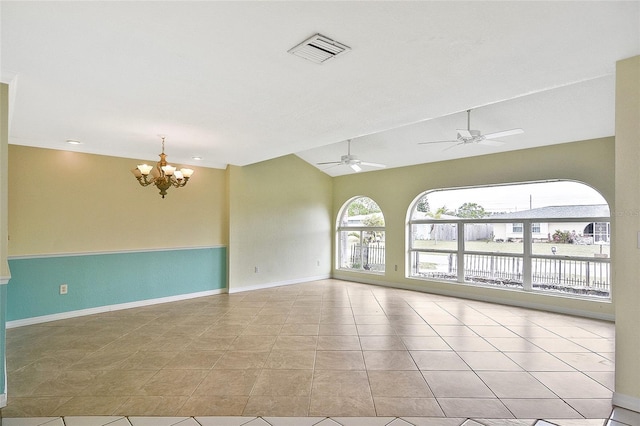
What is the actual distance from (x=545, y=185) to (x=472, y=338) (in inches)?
123

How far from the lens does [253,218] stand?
22.6ft

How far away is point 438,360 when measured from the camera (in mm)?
3375

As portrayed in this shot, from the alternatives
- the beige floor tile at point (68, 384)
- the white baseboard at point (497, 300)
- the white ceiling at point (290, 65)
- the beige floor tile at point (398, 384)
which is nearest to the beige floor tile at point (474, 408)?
the beige floor tile at point (398, 384)

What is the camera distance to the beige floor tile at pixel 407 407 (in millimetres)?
2428

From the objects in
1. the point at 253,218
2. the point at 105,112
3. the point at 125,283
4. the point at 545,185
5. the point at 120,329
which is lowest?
the point at 120,329

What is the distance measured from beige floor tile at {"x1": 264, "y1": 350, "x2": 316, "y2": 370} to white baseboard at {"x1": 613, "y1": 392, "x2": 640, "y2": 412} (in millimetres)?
2413

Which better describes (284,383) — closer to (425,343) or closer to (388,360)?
(388,360)

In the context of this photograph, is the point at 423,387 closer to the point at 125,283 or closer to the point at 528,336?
the point at 528,336

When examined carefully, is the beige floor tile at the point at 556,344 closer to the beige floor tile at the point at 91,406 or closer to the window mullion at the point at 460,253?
the window mullion at the point at 460,253

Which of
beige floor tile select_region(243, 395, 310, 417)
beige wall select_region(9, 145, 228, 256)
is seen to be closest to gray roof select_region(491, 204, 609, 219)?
beige floor tile select_region(243, 395, 310, 417)

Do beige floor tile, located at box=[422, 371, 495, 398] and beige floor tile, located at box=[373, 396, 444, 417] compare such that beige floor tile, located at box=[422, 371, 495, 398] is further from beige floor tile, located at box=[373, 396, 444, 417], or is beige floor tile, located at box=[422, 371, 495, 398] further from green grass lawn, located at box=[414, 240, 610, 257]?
green grass lawn, located at box=[414, 240, 610, 257]

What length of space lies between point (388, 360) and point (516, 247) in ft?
12.6

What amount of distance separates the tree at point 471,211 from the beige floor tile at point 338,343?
12.2 ft

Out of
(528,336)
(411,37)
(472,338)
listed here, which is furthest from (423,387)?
(411,37)
